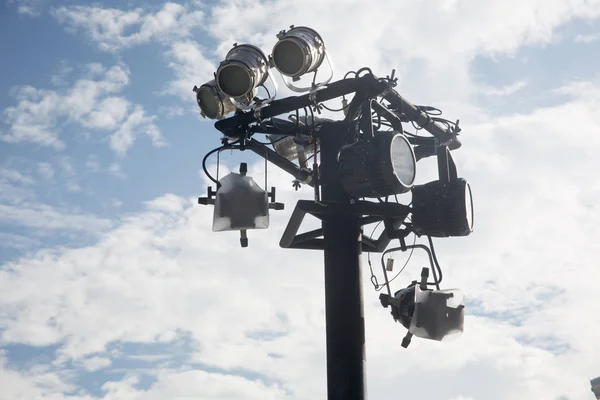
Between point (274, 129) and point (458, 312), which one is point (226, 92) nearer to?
point (274, 129)

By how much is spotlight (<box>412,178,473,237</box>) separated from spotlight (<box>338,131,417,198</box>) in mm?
718

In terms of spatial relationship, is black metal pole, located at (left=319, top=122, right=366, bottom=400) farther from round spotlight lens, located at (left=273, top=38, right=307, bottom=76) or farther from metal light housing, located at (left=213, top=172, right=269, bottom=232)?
round spotlight lens, located at (left=273, top=38, right=307, bottom=76)

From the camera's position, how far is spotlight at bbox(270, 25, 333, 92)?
287 inches

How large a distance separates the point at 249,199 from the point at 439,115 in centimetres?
293

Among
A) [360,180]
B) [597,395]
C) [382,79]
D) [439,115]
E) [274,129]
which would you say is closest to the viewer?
[360,180]

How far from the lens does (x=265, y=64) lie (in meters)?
7.66

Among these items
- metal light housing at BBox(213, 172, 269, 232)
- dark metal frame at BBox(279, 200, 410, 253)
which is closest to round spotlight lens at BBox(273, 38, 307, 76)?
metal light housing at BBox(213, 172, 269, 232)

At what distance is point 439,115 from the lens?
28.1 feet

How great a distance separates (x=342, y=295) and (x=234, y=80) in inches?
105

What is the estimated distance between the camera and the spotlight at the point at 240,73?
7410mm

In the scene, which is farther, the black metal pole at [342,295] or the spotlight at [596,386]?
the spotlight at [596,386]

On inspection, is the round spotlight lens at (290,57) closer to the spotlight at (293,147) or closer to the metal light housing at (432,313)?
the spotlight at (293,147)

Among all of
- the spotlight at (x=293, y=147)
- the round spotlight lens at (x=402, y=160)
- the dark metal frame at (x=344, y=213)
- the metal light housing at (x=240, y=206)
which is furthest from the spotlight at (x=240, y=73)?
the round spotlight lens at (x=402, y=160)

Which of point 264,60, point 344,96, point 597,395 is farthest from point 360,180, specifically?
point 597,395
